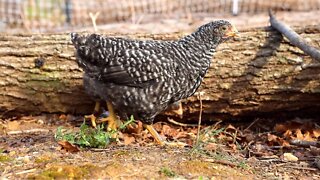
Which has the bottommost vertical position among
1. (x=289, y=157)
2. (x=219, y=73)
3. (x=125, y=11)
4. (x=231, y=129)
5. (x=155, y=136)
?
(x=231, y=129)

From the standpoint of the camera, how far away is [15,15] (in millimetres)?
10719

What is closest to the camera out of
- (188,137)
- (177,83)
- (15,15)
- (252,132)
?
(177,83)

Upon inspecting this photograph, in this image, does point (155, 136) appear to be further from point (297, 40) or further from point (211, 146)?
point (297, 40)

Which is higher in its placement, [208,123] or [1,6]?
[1,6]

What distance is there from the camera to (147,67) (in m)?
4.73

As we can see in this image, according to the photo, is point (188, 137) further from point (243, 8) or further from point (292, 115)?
point (243, 8)

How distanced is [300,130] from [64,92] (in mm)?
2281

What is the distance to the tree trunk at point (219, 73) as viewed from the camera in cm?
551

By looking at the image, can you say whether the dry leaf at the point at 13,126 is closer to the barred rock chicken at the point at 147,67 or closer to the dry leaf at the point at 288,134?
the barred rock chicken at the point at 147,67

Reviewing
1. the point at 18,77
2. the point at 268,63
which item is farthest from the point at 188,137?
the point at 18,77

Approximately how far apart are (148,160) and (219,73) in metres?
1.75

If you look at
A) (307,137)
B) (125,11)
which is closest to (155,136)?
(307,137)

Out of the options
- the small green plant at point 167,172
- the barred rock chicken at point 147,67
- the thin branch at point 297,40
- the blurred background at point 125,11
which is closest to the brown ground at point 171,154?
the small green plant at point 167,172

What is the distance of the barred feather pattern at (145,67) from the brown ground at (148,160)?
1.22 ft
